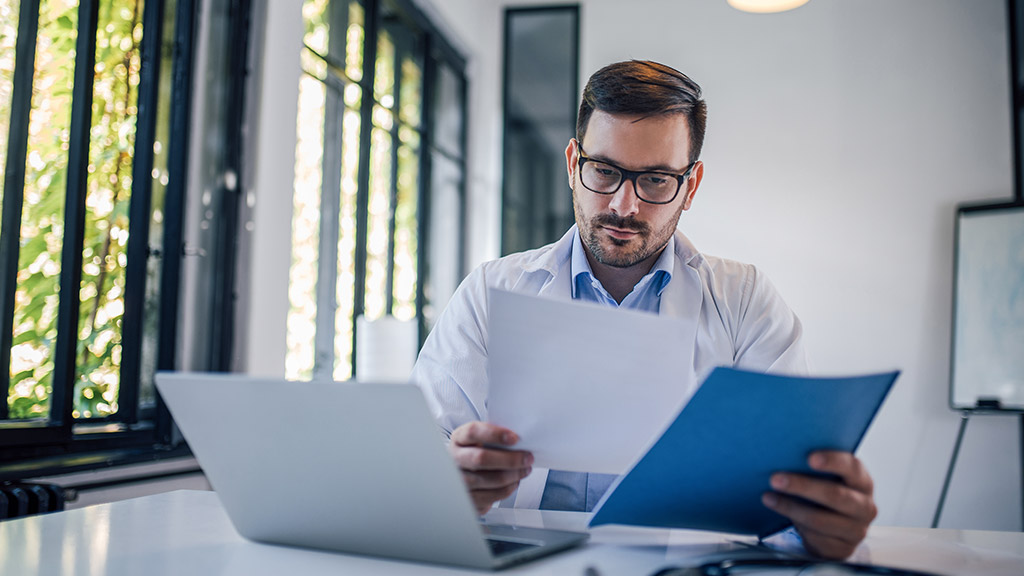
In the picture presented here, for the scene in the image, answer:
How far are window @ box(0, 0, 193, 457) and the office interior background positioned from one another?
0.09 feet

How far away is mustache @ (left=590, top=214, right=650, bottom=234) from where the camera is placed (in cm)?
149

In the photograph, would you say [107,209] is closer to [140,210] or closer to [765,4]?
[140,210]

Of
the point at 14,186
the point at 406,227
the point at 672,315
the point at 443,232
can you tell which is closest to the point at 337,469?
the point at 672,315

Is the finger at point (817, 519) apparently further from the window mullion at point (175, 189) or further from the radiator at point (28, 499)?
the window mullion at point (175, 189)

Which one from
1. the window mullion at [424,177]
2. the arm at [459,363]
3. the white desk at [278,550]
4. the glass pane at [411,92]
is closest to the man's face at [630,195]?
the arm at [459,363]

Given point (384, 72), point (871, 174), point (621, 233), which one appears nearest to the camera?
point (621, 233)

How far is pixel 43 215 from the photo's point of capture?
2.08 m

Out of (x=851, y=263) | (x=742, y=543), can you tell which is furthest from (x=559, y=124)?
(x=742, y=543)

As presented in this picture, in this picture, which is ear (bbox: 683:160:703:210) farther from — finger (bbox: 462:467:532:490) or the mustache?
finger (bbox: 462:467:532:490)

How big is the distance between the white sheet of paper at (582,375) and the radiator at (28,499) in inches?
56.2

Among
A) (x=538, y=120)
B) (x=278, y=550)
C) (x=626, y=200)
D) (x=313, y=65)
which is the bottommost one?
(x=278, y=550)

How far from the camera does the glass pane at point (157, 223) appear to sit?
97.7 inches

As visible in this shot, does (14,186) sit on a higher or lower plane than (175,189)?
lower

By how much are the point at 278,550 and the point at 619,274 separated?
0.98 metres
